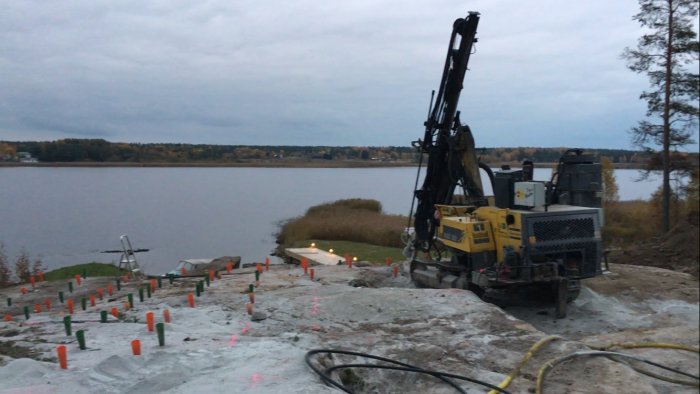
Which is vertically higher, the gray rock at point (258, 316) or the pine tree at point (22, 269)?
the gray rock at point (258, 316)

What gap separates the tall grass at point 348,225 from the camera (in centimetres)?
2681

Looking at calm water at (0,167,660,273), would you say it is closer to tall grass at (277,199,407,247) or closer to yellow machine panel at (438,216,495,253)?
tall grass at (277,199,407,247)

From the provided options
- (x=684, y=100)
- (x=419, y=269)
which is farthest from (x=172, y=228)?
(x=684, y=100)

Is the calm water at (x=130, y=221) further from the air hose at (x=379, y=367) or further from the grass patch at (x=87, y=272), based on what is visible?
the air hose at (x=379, y=367)

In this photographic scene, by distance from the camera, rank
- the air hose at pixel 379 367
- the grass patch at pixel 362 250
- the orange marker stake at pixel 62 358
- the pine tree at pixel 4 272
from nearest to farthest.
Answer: the air hose at pixel 379 367
the orange marker stake at pixel 62 358
the pine tree at pixel 4 272
the grass patch at pixel 362 250

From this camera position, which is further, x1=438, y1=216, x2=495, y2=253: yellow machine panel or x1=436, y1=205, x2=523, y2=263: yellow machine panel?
x1=438, y1=216, x2=495, y2=253: yellow machine panel

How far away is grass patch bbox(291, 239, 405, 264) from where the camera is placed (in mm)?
20750

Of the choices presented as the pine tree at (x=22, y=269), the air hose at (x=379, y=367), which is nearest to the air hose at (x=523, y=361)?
the air hose at (x=379, y=367)

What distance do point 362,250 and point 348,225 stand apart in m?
5.23

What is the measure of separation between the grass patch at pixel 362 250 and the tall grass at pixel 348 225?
3.71 feet

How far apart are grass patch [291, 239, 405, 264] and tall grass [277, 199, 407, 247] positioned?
3.71ft

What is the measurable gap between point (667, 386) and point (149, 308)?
8153 millimetres

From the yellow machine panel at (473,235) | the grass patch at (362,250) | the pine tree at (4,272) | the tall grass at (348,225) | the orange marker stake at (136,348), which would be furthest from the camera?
the tall grass at (348,225)

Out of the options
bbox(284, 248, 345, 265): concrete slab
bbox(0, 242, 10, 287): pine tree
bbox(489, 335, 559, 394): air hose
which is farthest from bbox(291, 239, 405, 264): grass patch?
bbox(489, 335, 559, 394): air hose
